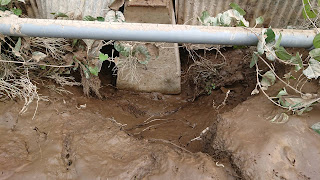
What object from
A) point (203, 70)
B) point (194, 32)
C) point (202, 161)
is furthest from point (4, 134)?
point (203, 70)

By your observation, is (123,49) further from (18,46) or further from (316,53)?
(316,53)

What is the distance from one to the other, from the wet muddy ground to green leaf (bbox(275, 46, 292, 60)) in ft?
1.09

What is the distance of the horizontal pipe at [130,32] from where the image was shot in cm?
198

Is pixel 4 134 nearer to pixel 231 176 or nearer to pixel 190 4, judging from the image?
pixel 231 176

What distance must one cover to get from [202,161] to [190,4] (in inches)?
60.0

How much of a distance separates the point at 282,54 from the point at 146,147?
115cm

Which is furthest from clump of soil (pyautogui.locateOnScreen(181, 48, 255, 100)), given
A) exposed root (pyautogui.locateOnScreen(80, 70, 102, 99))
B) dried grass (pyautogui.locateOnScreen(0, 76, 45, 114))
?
dried grass (pyautogui.locateOnScreen(0, 76, 45, 114))

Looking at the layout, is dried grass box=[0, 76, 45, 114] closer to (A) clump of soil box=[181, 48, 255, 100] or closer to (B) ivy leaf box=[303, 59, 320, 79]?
(A) clump of soil box=[181, 48, 255, 100]

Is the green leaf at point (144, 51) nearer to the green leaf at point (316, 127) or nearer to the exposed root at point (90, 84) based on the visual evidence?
the exposed root at point (90, 84)

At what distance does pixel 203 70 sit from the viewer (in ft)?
9.46

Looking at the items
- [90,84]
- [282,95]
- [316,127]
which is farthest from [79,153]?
[316,127]

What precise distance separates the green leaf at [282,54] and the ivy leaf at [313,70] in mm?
145

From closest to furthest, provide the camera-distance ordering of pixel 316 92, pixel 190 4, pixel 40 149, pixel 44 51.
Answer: pixel 40 149 < pixel 316 92 < pixel 44 51 < pixel 190 4

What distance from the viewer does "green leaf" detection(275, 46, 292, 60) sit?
6.60 ft
